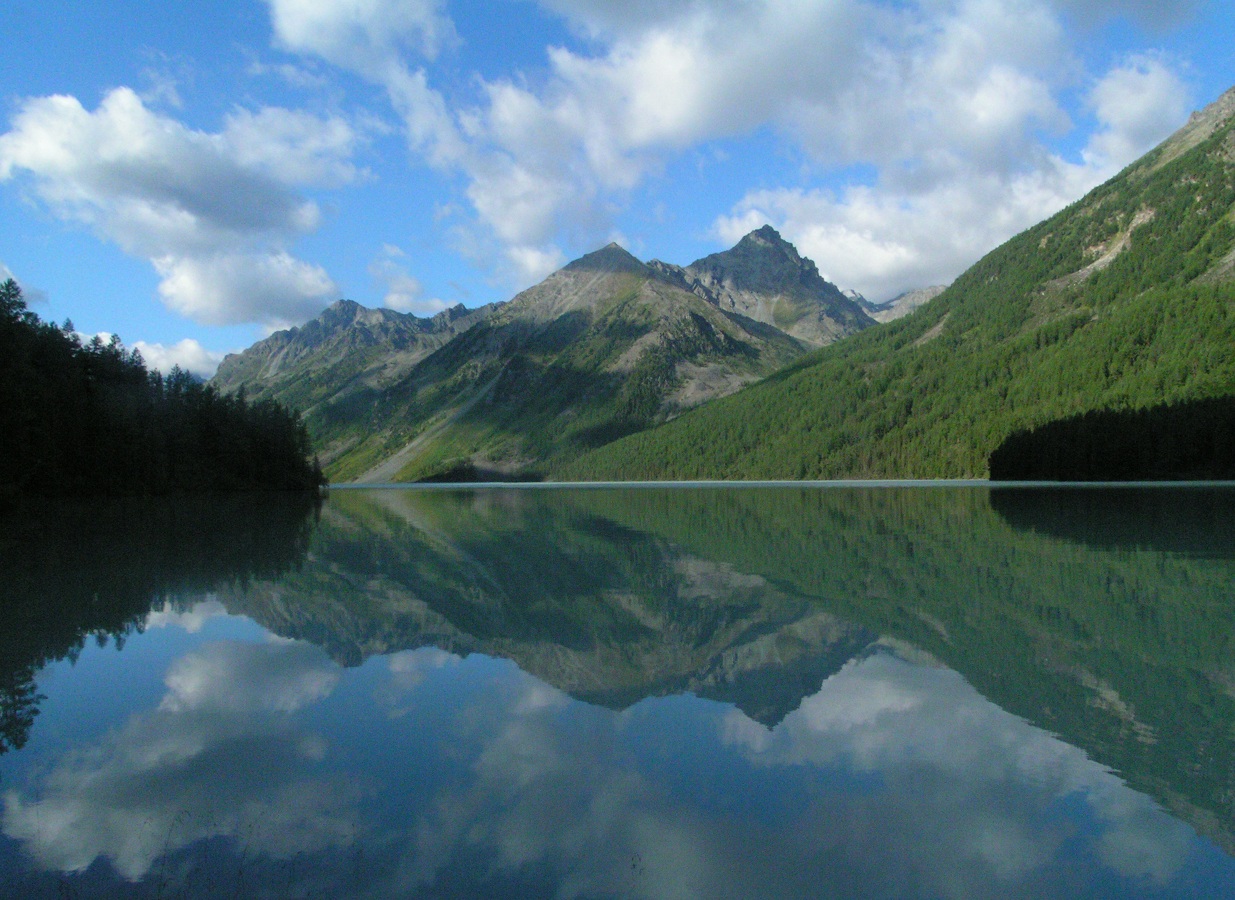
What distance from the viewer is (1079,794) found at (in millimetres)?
7625

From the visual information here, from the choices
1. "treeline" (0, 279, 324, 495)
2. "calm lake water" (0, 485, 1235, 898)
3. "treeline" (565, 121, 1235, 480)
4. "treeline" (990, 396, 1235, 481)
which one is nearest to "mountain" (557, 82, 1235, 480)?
"treeline" (565, 121, 1235, 480)

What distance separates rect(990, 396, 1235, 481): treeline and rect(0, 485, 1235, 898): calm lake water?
104039 mm

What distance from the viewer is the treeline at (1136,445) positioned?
4035 inches

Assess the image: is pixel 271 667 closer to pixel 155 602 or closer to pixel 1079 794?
pixel 155 602

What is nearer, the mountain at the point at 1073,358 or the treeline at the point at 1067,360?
the treeline at the point at 1067,360

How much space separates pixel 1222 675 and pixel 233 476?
4311 inches

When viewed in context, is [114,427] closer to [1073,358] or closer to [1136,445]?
[1136,445]

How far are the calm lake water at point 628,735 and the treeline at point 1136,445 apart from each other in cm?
10404

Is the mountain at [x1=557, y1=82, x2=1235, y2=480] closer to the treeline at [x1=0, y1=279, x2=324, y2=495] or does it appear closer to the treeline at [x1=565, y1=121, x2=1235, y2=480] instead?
the treeline at [x1=565, y1=121, x2=1235, y2=480]

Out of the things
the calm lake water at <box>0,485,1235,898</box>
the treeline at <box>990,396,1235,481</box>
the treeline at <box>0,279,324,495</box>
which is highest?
the treeline at <box>0,279,324,495</box>

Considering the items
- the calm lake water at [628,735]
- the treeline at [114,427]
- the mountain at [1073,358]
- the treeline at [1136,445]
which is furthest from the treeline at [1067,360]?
the calm lake water at [628,735]

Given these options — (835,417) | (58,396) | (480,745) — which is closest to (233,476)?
(58,396)

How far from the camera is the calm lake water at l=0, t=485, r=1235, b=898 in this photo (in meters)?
6.40

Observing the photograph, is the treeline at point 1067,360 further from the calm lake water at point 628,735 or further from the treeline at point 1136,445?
the calm lake water at point 628,735
